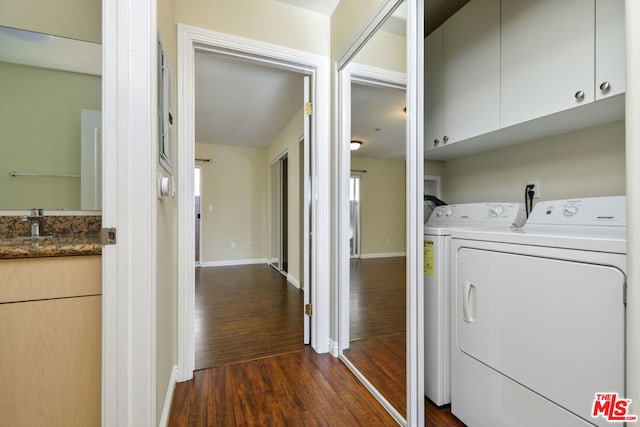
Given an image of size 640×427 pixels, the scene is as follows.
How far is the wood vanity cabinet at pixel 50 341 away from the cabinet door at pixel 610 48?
201cm

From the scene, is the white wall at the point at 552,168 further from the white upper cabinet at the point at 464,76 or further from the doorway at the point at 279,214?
the doorway at the point at 279,214

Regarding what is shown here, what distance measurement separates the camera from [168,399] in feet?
4.68

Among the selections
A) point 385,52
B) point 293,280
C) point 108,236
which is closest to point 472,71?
point 385,52

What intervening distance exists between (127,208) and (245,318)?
205 cm

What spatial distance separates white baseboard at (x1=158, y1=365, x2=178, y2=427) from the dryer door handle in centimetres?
152

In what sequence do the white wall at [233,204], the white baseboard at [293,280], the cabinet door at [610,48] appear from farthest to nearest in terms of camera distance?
the white wall at [233,204]
the white baseboard at [293,280]
the cabinet door at [610,48]

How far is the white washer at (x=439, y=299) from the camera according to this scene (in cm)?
144

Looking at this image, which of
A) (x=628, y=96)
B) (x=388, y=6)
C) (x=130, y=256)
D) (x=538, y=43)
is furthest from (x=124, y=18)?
(x=538, y=43)

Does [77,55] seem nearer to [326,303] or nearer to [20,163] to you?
[20,163]

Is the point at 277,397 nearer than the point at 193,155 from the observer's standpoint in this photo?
Yes

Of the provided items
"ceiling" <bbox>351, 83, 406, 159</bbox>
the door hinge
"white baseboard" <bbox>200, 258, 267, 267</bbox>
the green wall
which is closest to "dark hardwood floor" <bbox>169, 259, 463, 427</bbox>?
"ceiling" <bbox>351, 83, 406, 159</bbox>

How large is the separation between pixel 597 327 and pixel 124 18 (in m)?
1.91

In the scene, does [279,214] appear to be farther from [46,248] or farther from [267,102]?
[46,248]

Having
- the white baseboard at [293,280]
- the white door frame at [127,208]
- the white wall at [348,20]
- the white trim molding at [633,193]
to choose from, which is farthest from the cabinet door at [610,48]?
the white baseboard at [293,280]
